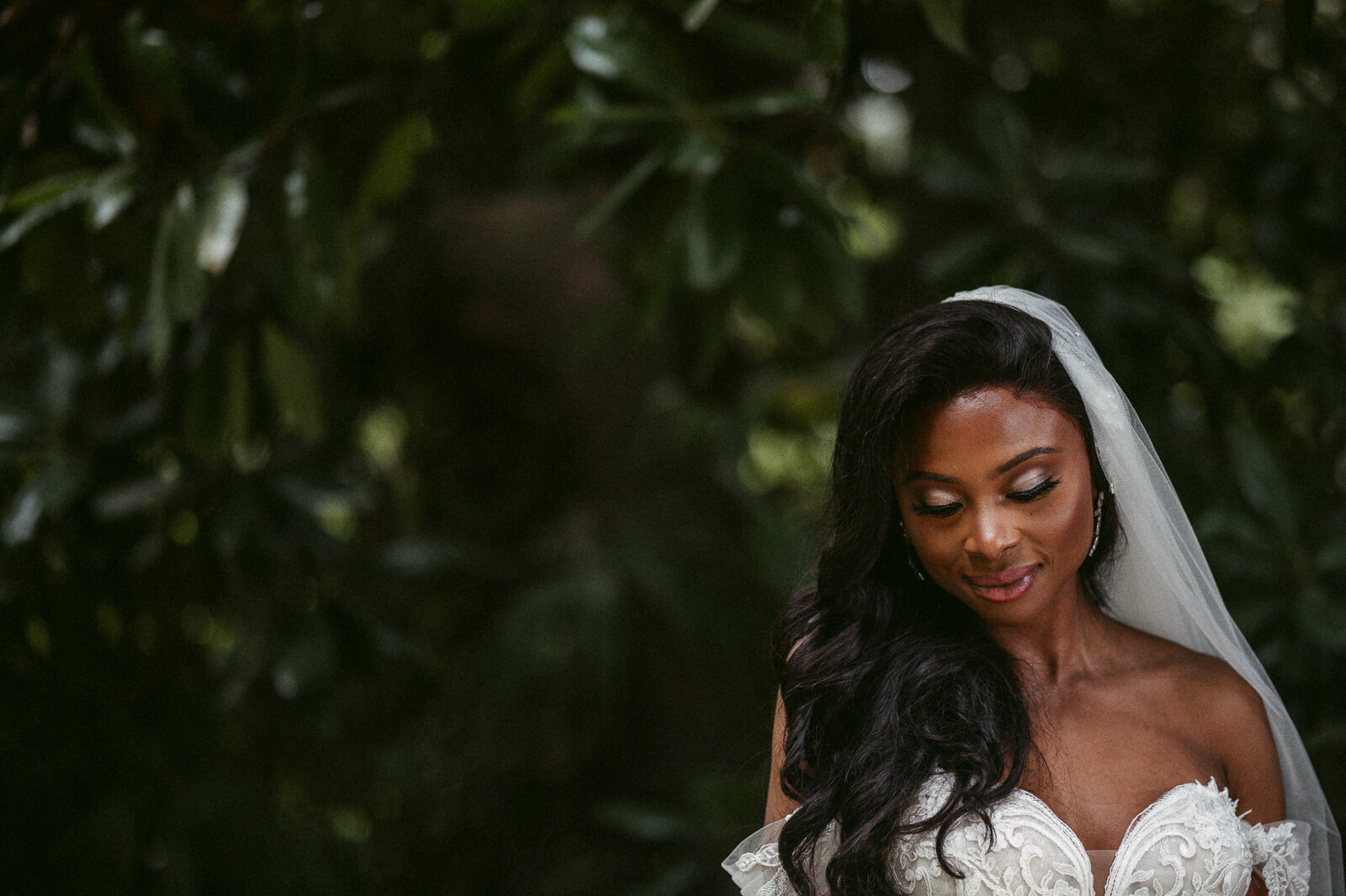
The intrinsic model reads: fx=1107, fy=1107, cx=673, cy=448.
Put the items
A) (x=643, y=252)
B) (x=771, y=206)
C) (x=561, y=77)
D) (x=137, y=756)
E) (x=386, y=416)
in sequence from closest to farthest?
(x=771, y=206) < (x=643, y=252) < (x=561, y=77) < (x=137, y=756) < (x=386, y=416)

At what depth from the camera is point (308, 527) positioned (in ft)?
9.57

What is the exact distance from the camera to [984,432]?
1391mm

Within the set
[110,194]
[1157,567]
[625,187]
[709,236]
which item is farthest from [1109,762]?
[110,194]

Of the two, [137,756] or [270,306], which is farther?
[137,756]

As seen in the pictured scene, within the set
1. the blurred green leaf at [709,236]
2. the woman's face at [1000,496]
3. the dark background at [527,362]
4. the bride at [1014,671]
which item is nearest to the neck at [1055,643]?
the bride at [1014,671]

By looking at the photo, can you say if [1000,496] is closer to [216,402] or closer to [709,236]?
[709,236]

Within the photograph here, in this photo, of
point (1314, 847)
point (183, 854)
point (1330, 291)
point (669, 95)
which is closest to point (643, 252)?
point (669, 95)

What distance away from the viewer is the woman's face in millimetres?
1383

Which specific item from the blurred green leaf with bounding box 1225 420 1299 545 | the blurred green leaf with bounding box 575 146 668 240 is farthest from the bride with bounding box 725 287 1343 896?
the blurred green leaf with bounding box 1225 420 1299 545

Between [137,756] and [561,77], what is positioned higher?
[561,77]

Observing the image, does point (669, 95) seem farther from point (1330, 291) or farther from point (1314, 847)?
point (1330, 291)

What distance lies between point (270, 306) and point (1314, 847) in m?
2.32

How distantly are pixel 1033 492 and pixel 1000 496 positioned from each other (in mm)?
42

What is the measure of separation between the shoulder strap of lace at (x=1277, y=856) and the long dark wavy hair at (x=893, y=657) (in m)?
0.35
